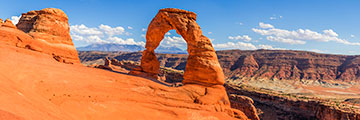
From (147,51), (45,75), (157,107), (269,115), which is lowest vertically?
(269,115)

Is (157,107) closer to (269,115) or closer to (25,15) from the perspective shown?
(25,15)

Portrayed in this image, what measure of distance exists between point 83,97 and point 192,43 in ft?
35.5

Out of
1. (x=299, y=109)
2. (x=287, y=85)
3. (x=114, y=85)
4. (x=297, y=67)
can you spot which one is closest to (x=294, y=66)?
(x=297, y=67)

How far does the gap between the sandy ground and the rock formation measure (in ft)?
32.3

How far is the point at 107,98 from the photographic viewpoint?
1123 cm

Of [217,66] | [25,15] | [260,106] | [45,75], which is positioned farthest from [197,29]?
[260,106]

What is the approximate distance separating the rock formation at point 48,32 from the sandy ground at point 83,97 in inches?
387

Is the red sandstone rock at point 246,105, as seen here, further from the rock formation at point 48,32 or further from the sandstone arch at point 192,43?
the rock formation at point 48,32

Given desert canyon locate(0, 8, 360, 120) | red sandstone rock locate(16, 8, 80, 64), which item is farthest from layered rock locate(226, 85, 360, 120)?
red sandstone rock locate(16, 8, 80, 64)

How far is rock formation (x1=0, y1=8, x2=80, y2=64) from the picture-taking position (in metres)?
20.3

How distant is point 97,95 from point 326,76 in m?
114

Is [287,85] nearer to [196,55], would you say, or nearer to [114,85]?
[196,55]

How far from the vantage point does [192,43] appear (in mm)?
18625

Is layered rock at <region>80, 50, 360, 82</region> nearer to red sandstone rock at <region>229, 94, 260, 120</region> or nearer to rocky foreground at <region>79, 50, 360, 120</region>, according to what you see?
rocky foreground at <region>79, 50, 360, 120</region>
